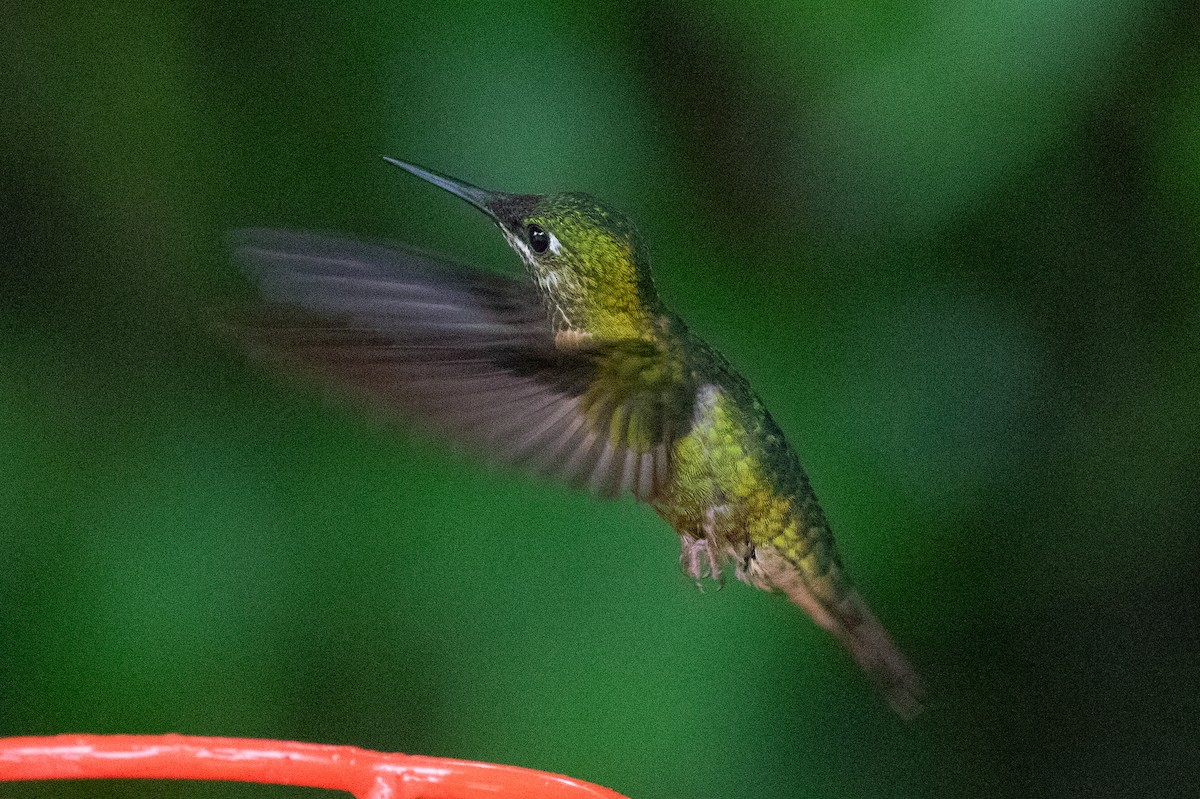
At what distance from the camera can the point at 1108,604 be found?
5.63 ft

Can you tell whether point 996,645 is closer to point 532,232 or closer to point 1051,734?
point 1051,734

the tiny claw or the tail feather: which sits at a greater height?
the tiny claw

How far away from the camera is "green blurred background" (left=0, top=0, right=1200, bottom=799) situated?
4.94 ft

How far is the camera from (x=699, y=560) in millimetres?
1191

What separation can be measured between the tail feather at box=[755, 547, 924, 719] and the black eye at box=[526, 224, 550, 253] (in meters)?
0.37

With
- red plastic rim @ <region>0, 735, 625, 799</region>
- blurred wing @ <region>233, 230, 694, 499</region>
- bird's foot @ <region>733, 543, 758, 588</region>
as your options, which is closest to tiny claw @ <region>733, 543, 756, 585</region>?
bird's foot @ <region>733, 543, 758, 588</region>

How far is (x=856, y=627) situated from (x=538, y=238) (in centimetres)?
49

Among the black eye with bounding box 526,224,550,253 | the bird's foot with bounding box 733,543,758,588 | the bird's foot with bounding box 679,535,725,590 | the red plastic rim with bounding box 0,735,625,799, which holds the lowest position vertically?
the bird's foot with bounding box 733,543,758,588

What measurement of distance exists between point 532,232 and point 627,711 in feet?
2.28

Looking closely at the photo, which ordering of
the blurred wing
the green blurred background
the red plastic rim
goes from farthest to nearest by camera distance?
the green blurred background
the blurred wing
the red plastic rim

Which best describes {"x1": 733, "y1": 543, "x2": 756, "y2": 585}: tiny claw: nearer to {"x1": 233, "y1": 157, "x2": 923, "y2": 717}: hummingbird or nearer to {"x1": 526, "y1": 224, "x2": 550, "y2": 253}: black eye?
{"x1": 233, "y1": 157, "x2": 923, "y2": 717}: hummingbird

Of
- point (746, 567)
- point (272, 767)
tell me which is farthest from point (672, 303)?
point (272, 767)

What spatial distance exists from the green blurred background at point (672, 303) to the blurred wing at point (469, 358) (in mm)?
423

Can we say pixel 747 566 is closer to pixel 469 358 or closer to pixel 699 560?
pixel 699 560
